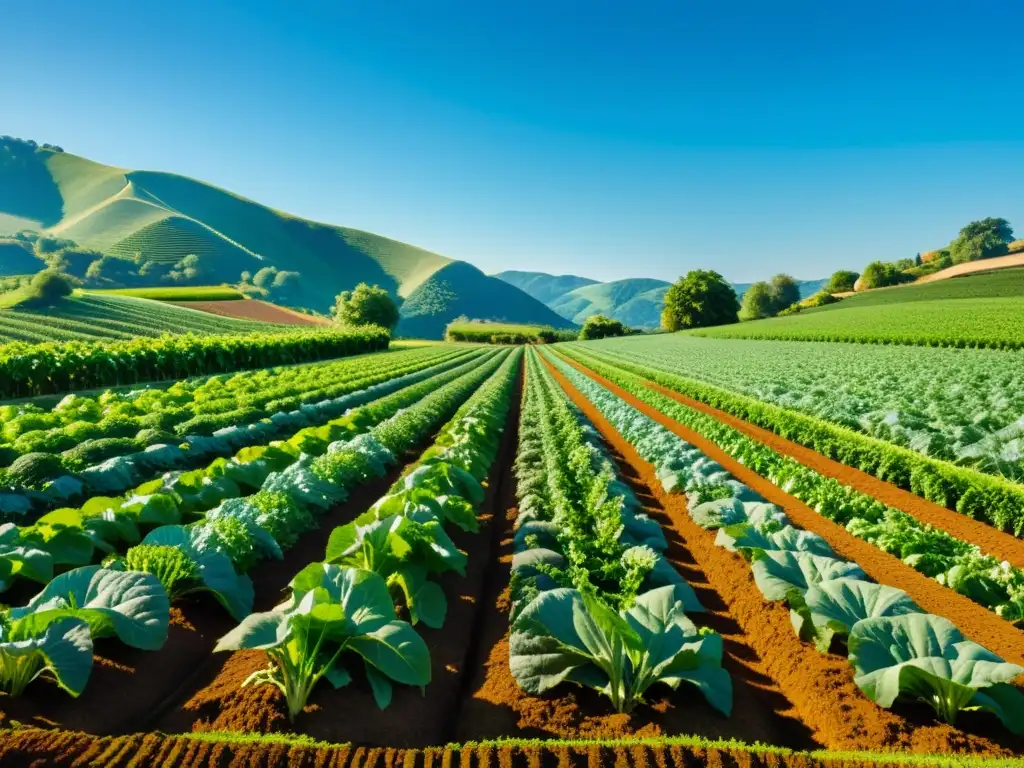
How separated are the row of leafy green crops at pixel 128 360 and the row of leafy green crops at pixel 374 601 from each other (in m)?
19.1

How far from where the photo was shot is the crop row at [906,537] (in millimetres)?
4906

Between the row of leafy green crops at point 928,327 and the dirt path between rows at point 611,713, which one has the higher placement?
the row of leafy green crops at point 928,327

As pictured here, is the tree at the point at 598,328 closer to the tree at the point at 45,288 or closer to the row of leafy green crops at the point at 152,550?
the tree at the point at 45,288

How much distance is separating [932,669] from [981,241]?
504ft

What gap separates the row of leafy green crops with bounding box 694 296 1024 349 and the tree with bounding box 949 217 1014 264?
80.3 m

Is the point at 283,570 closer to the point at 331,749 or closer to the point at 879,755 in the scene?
the point at 331,749

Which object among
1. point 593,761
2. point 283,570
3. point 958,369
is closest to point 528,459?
point 283,570

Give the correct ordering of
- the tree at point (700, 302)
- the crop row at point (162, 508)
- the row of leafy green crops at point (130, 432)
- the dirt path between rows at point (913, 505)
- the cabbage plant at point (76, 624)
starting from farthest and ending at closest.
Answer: the tree at point (700, 302)
the row of leafy green crops at point (130, 432)
the dirt path between rows at point (913, 505)
the crop row at point (162, 508)
the cabbage plant at point (76, 624)

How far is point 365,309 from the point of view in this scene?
263 ft

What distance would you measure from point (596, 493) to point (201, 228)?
197m

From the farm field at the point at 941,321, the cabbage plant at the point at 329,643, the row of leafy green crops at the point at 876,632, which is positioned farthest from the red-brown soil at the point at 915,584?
the farm field at the point at 941,321

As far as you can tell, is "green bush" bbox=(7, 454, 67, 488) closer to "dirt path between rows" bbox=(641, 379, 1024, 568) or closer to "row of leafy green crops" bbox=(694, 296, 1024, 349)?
"dirt path between rows" bbox=(641, 379, 1024, 568)

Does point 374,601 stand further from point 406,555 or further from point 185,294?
point 185,294

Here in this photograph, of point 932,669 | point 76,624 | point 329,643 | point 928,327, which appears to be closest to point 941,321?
point 928,327
